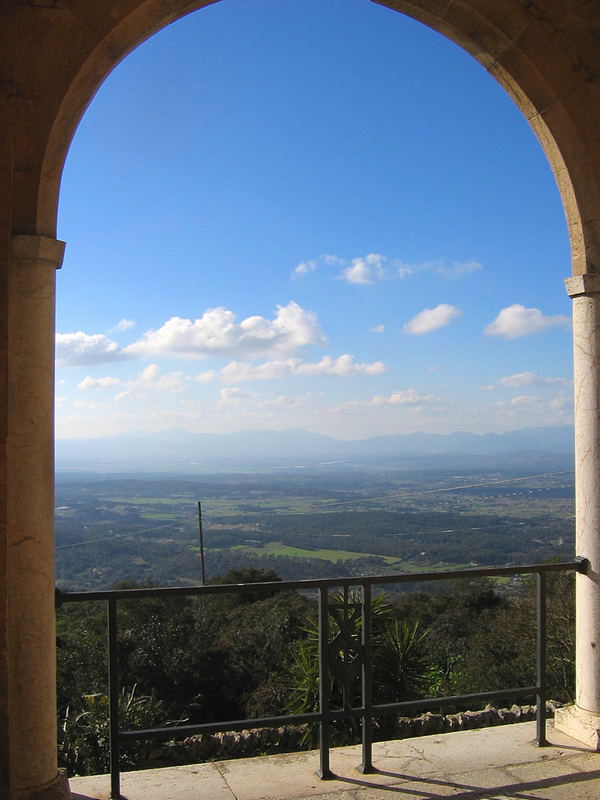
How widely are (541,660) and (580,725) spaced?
0.42m

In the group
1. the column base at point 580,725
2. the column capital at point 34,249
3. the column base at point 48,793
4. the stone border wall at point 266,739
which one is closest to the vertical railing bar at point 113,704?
the column base at point 48,793

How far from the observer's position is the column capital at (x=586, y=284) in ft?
11.1

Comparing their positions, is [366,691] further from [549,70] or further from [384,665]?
[384,665]

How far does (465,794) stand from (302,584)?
1.15 meters

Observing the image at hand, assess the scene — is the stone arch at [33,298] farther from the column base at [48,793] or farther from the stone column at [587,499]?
the stone column at [587,499]

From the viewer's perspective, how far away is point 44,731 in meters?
2.63

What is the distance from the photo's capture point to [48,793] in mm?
2623

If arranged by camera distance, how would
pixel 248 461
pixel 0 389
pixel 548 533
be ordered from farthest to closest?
pixel 248 461, pixel 548 533, pixel 0 389

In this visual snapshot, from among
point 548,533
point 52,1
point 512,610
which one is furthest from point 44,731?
point 548,533

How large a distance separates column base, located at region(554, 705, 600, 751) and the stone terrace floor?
0.04 metres

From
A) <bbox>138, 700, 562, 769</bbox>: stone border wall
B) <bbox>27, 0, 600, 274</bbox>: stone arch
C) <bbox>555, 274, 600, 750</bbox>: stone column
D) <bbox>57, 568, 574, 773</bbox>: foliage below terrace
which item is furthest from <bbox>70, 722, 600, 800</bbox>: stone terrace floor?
<bbox>57, 568, 574, 773</bbox>: foliage below terrace

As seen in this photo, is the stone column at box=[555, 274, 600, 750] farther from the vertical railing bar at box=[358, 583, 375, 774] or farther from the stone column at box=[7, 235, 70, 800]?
the stone column at box=[7, 235, 70, 800]

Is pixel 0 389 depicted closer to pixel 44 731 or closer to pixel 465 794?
pixel 44 731

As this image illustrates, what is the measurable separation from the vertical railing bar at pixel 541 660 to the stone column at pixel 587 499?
0.65ft
